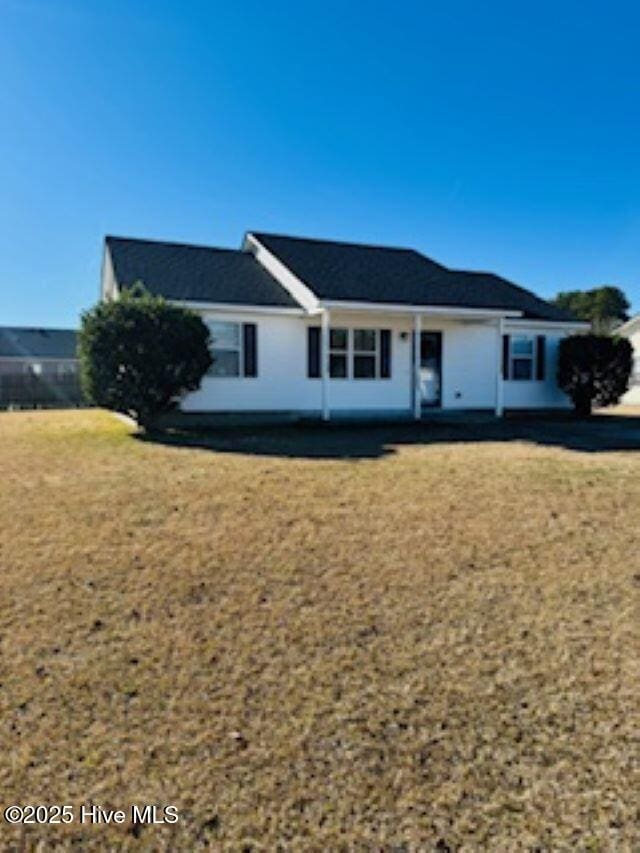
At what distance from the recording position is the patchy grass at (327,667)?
7.61 ft

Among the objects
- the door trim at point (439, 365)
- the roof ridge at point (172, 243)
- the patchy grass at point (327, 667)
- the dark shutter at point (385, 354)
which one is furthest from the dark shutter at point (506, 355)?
the patchy grass at point (327, 667)

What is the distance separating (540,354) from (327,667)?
15.7m

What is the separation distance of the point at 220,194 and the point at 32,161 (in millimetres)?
5517

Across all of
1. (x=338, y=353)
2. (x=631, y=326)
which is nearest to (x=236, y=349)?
(x=338, y=353)

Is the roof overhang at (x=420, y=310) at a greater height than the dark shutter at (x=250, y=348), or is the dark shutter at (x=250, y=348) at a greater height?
the roof overhang at (x=420, y=310)

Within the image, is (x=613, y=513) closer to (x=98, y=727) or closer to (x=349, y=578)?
(x=349, y=578)

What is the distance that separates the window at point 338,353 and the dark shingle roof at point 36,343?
25466 mm

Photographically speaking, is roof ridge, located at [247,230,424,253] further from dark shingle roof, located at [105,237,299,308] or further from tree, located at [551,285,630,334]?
tree, located at [551,285,630,334]

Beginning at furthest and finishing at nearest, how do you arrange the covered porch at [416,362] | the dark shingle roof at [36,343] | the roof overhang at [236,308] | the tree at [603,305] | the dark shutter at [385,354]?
the tree at [603,305] < the dark shingle roof at [36,343] < the dark shutter at [385,354] < the covered porch at [416,362] < the roof overhang at [236,308]

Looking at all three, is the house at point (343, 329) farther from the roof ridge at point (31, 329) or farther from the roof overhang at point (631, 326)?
the roof ridge at point (31, 329)

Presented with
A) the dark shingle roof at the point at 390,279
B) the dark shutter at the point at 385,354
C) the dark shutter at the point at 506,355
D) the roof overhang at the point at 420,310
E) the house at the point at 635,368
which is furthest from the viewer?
the house at the point at 635,368

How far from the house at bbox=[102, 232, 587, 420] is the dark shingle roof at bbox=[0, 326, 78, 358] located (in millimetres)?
21514

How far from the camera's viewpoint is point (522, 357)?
16922mm

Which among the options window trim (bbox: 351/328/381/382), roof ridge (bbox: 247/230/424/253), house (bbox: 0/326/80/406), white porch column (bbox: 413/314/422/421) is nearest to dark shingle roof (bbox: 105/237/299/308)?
roof ridge (bbox: 247/230/424/253)
